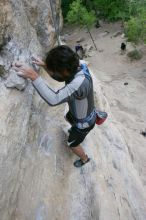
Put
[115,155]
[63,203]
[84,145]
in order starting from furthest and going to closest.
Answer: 1. [115,155]
2. [84,145]
3. [63,203]

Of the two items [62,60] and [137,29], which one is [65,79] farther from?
[137,29]

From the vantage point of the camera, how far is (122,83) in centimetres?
1898

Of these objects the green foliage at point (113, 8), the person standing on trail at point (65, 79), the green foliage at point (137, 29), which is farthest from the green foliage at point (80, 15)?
the person standing on trail at point (65, 79)

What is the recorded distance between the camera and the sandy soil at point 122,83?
10255 millimetres

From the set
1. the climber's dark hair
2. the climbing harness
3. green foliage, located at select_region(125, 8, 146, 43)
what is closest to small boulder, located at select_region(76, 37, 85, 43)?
green foliage, located at select_region(125, 8, 146, 43)

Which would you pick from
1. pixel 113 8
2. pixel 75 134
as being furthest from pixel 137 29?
pixel 75 134

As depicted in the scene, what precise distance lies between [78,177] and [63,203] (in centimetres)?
63

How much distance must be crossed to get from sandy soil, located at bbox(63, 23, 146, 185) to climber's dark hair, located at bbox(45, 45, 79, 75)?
14.5 ft

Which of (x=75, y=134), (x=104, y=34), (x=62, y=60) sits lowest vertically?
(x=104, y=34)

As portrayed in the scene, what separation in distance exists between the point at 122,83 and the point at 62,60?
1407 cm

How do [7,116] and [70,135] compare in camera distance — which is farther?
[70,135]

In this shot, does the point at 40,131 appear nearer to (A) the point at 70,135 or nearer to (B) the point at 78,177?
(A) the point at 70,135

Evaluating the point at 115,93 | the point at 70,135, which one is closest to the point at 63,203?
the point at 70,135

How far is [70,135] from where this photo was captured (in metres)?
6.36
